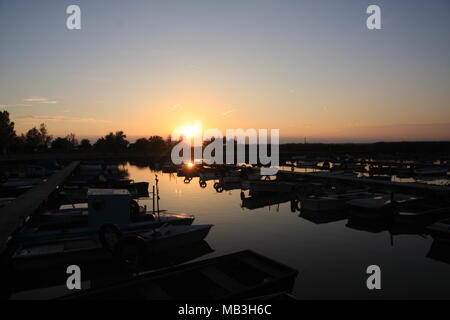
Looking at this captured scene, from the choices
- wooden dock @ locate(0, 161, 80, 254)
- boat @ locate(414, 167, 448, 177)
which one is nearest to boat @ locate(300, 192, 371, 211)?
wooden dock @ locate(0, 161, 80, 254)

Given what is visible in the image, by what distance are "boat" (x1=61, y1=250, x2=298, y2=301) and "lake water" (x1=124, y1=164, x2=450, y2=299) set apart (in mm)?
2296

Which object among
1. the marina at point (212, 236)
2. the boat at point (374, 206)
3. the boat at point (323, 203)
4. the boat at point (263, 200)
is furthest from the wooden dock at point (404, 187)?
the boat at point (323, 203)

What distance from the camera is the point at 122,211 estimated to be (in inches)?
754

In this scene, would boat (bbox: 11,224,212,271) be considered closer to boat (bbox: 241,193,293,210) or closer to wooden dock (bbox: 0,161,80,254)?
wooden dock (bbox: 0,161,80,254)

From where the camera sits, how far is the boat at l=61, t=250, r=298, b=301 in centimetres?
1034

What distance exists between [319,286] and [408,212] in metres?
14.6

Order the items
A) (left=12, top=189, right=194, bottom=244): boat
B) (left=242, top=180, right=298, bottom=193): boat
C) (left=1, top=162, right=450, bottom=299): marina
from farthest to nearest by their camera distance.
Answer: (left=242, top=180, right=298, bottom=193): boat, (left=12, top=189, right=194, bottom=244): boat, (left=1, top=162, right=450, bottom=299): marina

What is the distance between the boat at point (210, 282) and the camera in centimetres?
1034

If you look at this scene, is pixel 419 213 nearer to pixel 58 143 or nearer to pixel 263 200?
pixel 263 200

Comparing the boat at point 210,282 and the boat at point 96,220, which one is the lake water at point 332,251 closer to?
the boat at point 210,282

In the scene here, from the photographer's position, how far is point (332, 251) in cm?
1945

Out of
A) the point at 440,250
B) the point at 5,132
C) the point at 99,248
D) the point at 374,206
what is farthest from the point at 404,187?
the point at 5,132

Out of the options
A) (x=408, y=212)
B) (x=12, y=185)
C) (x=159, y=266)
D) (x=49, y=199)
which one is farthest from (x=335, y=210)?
(x=12, y=185)
